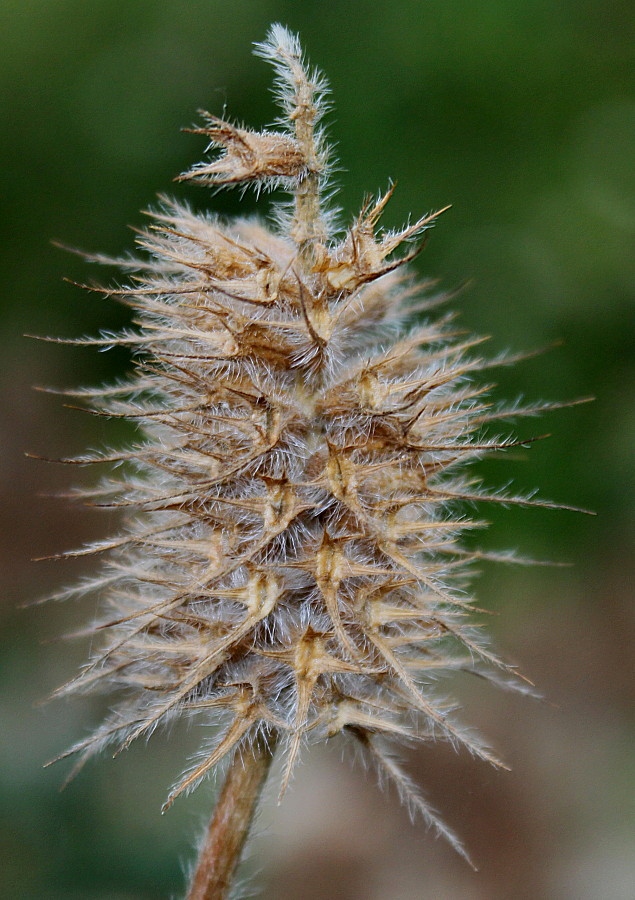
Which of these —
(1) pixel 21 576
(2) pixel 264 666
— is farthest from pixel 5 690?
(2) pixel 264 666

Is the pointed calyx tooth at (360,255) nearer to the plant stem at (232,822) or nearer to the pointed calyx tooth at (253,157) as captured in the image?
the pointed calyx tooth at (253,157)

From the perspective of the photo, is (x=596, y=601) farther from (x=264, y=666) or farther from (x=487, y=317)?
(x=264, y=666)

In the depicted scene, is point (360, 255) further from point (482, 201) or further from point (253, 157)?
point (482, 201)

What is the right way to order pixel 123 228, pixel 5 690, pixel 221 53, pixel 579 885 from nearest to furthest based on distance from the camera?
pixel 5 690 → pixel 579 885 → pixel 221 53 → pixel 123 228

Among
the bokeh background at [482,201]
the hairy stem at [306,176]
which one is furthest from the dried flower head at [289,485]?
the bokeh background at [482,201]

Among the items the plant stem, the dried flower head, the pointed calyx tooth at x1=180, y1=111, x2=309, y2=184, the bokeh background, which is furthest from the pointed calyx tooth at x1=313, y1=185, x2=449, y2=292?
the bokeh background

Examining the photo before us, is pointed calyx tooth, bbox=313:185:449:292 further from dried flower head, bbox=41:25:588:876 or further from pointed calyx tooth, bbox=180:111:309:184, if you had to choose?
pointed calyx tooth, bbox=180:111:309:184

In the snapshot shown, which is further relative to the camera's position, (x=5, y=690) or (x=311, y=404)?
Result: (x=5, y=690)
